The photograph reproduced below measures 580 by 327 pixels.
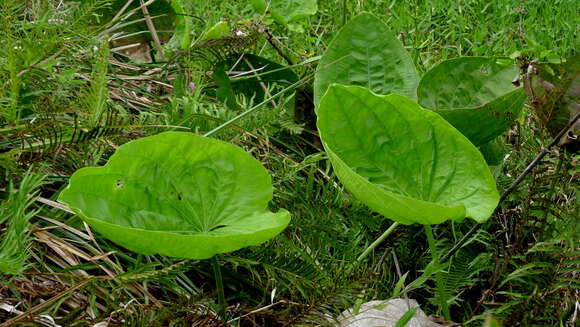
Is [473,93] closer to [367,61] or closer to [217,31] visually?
[367,61]

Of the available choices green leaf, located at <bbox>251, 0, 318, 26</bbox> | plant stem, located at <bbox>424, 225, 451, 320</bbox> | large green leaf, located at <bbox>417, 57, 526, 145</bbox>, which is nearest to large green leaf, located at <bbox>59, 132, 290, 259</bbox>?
plant stem, located at <bbox>424, 225, 451, 320</bbox>

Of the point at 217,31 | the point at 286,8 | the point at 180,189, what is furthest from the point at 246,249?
the point at 286,8

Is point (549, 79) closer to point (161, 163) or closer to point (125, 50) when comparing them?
point (161, 163)

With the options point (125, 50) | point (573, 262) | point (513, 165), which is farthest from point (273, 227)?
point (125, 50)

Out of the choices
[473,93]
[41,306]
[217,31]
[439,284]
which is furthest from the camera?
[217,31]

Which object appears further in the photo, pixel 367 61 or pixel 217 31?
pixel 217 31

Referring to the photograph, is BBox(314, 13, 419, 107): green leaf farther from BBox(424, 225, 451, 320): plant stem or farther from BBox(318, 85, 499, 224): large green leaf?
BBox(424, 225, 451, 320): plant stem
